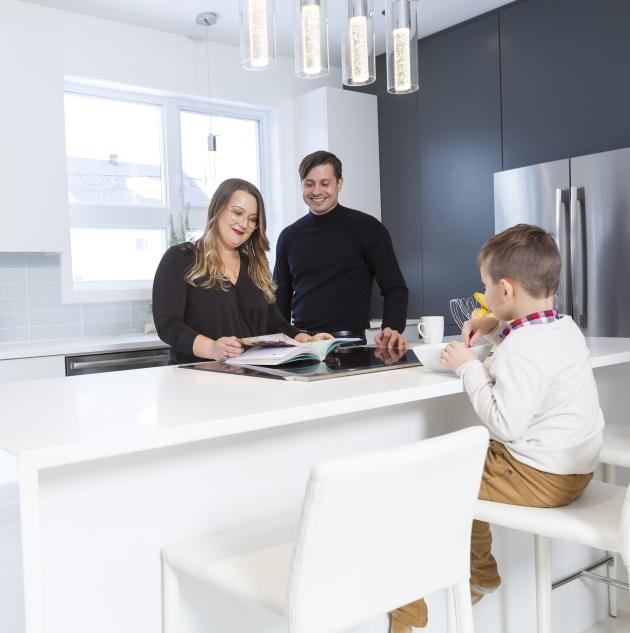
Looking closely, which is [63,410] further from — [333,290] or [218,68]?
[218,68]

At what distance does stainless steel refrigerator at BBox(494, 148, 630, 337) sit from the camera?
3264 mm

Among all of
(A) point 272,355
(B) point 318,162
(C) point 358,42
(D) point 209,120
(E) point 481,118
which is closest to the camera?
(A) point 272,355

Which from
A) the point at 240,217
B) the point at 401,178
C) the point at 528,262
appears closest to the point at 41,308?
the point at 240,217

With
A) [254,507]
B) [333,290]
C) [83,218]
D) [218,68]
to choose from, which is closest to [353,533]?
[254,507]

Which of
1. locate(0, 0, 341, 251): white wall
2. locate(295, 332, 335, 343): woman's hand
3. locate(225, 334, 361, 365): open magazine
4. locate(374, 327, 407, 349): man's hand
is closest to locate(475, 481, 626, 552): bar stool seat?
locate(225, 334, 361, 365): open magazine

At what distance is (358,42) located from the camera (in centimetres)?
217

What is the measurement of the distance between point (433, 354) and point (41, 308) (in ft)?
9.03

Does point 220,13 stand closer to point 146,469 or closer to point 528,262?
point 528,262

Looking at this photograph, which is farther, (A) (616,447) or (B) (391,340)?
(B) (391,340)

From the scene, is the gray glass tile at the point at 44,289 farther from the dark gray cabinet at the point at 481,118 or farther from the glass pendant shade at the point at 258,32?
the glass pendant shade at the point at 258,32

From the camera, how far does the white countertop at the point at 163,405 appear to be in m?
1.11

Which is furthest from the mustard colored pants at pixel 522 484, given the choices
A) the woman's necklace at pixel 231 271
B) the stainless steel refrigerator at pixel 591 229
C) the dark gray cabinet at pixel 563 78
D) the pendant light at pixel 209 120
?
the pendant light at pixel 209 120

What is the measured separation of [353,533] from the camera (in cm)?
112

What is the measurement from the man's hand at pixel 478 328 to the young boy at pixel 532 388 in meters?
0.24
